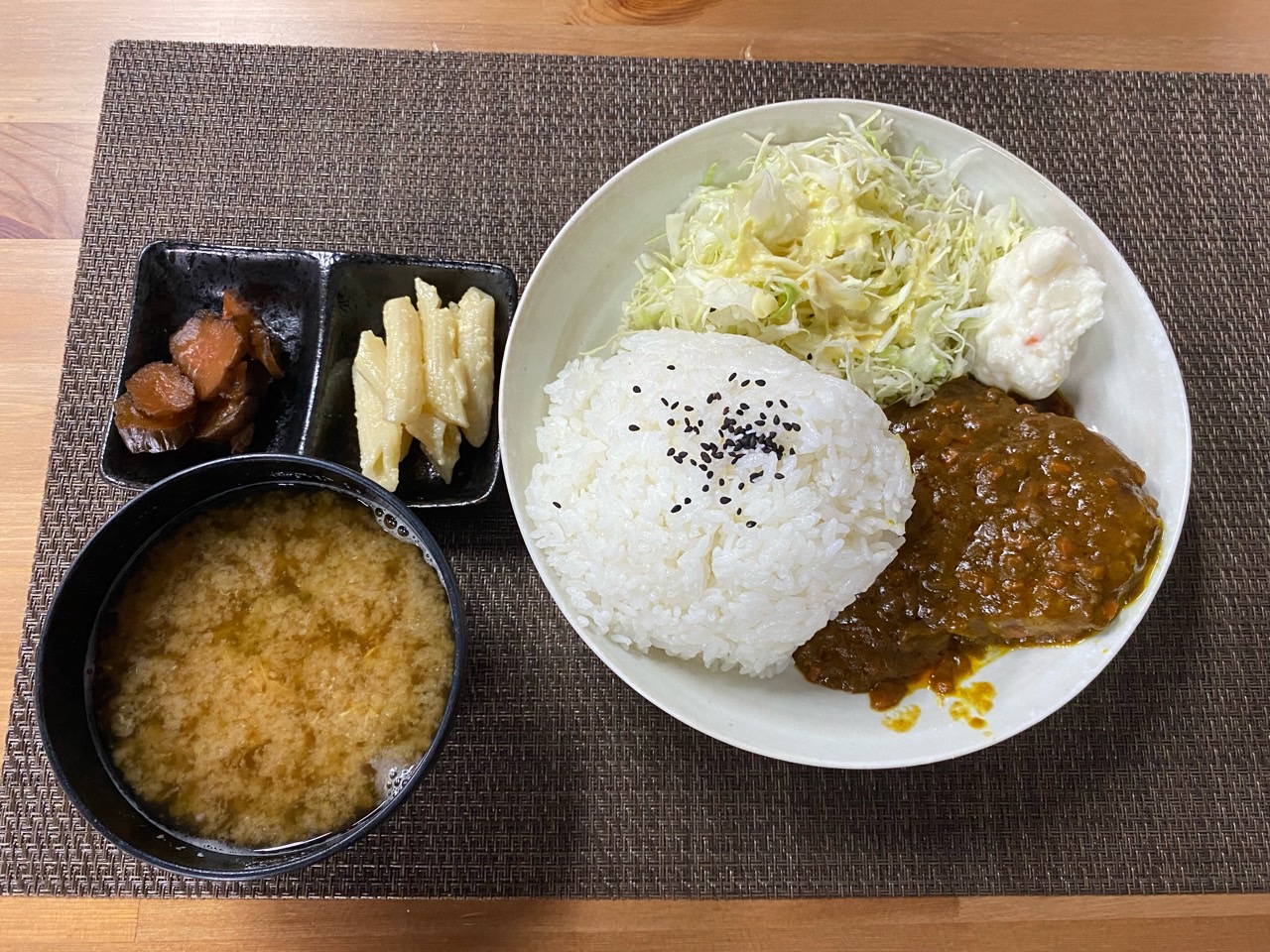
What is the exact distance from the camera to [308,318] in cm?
211

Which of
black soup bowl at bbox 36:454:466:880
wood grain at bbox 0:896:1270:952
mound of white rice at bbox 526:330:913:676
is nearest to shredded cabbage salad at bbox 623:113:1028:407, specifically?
mound of white rice at bbox 526:330:913:676

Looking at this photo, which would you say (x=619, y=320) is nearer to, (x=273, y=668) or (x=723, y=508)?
(x=723, y=508)

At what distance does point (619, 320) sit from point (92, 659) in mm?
1365

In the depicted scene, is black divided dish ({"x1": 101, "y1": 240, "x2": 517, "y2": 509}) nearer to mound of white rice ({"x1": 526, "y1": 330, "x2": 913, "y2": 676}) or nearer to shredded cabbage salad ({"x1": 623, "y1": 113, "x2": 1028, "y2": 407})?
mound of white rice ({"x1": 526, "y1": 330, "x2": 913, "y2": 676})

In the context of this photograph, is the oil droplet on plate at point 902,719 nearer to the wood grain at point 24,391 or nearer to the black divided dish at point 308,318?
the black divided dish at point 308,318

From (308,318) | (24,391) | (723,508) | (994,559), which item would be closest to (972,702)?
(994,559)

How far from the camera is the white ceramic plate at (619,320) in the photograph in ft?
6.08

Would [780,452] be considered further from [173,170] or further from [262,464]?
[173,170]

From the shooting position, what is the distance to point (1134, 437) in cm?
199

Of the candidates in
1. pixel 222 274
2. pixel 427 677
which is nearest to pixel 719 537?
pixel 427 677

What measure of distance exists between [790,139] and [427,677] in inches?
60.2

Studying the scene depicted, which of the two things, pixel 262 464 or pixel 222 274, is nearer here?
pixel 262 464

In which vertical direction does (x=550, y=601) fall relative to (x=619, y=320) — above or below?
below

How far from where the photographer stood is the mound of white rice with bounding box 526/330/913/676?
183 centimetres
